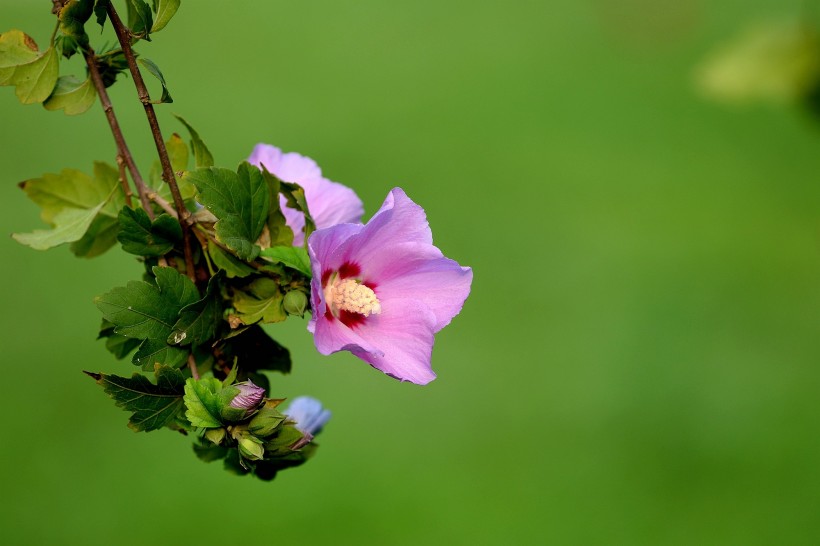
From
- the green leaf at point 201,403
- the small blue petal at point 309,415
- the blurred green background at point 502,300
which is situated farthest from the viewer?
the blurred green background at point 502,300

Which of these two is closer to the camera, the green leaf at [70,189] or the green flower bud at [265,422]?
the green flower bud at [265,422]

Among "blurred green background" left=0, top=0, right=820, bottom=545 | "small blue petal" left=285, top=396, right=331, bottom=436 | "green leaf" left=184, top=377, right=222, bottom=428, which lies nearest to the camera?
"green leaf" left=184, top=377, right=222, bottom=428

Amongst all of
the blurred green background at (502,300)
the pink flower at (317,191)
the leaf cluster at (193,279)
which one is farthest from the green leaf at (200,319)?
the blurred green background at (502,300)

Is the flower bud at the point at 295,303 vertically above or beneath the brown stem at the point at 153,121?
beneath

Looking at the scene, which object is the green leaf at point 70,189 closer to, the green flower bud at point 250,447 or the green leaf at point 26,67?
the green leaf at point 26,67

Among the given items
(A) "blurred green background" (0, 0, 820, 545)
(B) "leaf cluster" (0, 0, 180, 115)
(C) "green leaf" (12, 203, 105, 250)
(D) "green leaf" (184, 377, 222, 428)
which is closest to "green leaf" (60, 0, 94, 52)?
(B) "leaf cluster" (0, 0, 180, 115)

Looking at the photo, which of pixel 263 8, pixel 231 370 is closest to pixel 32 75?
pixel 231 370

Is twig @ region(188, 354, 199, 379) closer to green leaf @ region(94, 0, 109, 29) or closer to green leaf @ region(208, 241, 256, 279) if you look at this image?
green leaf @ region(208, 241, 256, 279)
